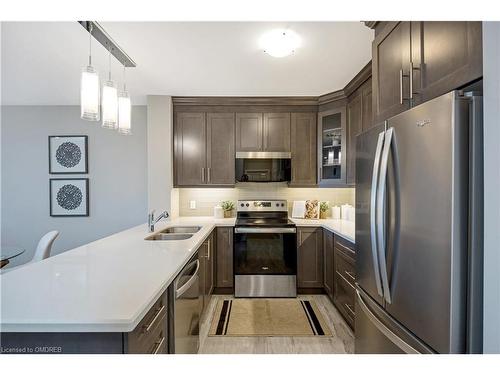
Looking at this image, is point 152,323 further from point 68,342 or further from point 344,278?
point 344,278

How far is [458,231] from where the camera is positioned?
954mm

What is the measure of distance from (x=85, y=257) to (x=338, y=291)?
7.63ft

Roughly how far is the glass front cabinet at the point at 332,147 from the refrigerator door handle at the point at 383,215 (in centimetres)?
209

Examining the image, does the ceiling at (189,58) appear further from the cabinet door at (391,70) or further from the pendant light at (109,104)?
the pendant light at (109,104)

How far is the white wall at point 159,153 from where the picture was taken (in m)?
3.59

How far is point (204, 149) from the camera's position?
3721 mm

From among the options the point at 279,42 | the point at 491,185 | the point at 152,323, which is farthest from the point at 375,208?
the point at 279,42

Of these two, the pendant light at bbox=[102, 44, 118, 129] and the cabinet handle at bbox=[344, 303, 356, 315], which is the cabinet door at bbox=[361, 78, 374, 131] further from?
the pendant light at bbox=[102, 44, 118, 129]

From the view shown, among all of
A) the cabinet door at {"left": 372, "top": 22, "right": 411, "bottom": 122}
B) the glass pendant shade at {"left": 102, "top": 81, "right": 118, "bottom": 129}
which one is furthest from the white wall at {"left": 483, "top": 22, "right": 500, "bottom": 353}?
the glass pendant shade at {"left": 102, "top": 81, "right": 118, "bottom": 129}

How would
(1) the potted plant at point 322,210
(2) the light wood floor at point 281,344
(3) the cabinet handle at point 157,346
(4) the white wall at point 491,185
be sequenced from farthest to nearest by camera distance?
(1) the potted plant at point 322,210 → (2) the light wood floor at point 281,344 → (3) the cabinet handle at point 157,346 → (4) the white wall at point 491,185

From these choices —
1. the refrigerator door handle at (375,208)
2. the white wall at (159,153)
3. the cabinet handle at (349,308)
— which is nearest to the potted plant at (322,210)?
the cabinet handle at (349,308)
